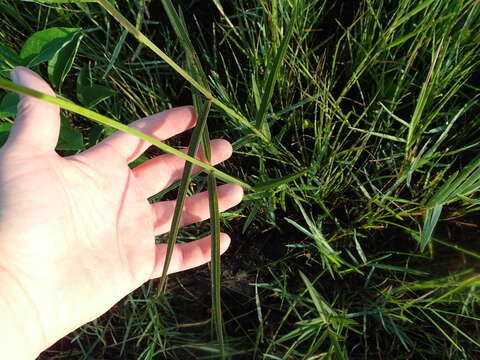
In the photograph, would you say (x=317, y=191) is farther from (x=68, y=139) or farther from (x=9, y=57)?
(x=9, y=57)

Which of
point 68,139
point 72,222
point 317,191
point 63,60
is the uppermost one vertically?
point 63,60

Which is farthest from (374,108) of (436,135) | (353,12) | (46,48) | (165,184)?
(46,48)

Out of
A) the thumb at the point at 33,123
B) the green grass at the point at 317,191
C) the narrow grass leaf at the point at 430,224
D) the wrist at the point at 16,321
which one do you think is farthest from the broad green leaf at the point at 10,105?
the narrow grass leaf at the point at 430,224

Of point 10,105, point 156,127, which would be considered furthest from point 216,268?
point 10,105

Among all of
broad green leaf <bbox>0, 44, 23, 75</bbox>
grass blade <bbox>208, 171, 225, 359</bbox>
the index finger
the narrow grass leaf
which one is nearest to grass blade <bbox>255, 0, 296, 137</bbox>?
grass blade <bbox>208, 171, 225, 359</bbox>

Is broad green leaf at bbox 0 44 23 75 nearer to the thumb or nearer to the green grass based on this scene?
the thumb

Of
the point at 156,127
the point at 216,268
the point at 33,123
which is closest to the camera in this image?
the point at 216,268
